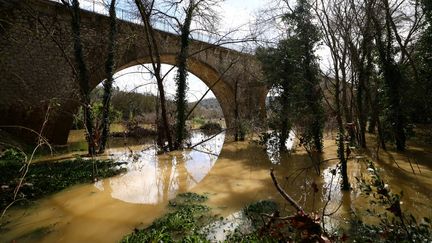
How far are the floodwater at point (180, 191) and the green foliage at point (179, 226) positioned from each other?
12.4 inches

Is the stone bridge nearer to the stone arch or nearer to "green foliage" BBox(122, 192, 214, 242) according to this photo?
the stone arch

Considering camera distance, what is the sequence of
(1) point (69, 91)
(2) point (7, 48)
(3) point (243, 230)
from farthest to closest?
(1) point (69, 91) < (2) point (7, 48) < (3) point (243, 230)

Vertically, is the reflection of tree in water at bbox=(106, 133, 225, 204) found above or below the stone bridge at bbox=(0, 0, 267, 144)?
below

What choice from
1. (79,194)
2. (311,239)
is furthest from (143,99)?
(311,239)

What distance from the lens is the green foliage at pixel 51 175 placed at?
7.60m

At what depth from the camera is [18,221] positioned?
5.96 m

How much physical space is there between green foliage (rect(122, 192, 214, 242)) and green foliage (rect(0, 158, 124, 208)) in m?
3.53

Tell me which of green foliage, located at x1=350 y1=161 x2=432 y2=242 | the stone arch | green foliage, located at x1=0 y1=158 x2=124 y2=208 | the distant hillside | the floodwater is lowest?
the floodwater

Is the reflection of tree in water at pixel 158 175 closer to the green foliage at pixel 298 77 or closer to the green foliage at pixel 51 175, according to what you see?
the green foliage at pixel 51 175

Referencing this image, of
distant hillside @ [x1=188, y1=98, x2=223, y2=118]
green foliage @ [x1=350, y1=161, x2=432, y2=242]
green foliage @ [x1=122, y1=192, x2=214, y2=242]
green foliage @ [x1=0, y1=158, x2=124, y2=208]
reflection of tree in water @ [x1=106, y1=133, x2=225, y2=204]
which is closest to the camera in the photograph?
green foliage @ [x1=350, y1=161, x2=432, y2=242]

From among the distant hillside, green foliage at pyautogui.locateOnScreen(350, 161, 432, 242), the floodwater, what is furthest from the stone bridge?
the distant hillside

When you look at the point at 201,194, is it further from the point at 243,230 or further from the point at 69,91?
the point at 69,91

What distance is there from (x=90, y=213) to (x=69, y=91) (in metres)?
9.50

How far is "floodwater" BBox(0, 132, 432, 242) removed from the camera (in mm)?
5613
